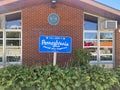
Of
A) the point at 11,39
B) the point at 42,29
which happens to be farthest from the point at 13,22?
the point at 42,29

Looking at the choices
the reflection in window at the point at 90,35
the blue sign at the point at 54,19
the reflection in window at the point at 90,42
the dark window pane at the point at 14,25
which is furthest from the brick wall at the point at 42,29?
the reflection in window at the point at 90,35

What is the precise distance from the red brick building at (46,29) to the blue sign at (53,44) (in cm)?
287

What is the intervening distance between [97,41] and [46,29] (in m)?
3.13

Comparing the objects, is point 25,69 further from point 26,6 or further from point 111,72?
point 26,6

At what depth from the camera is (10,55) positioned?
→ 37.0 feet

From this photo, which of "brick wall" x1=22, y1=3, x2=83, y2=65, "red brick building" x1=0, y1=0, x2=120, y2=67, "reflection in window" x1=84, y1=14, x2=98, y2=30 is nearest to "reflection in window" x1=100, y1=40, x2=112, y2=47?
"red brick building" x1=0, y1=0, x2=120, y2=67

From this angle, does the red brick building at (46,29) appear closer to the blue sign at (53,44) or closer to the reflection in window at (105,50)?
the reflection in window at (105,50)

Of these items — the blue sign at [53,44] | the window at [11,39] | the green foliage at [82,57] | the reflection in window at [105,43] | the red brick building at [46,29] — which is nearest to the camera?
the blue sign at [53,44]

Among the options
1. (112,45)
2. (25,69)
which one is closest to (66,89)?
(25,69)

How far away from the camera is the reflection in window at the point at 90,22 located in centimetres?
1167

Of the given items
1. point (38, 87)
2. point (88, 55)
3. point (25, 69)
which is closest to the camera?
point (38, 87)

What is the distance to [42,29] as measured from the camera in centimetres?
1090

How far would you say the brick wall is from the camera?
35.6ft

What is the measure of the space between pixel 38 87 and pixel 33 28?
15.5ft
